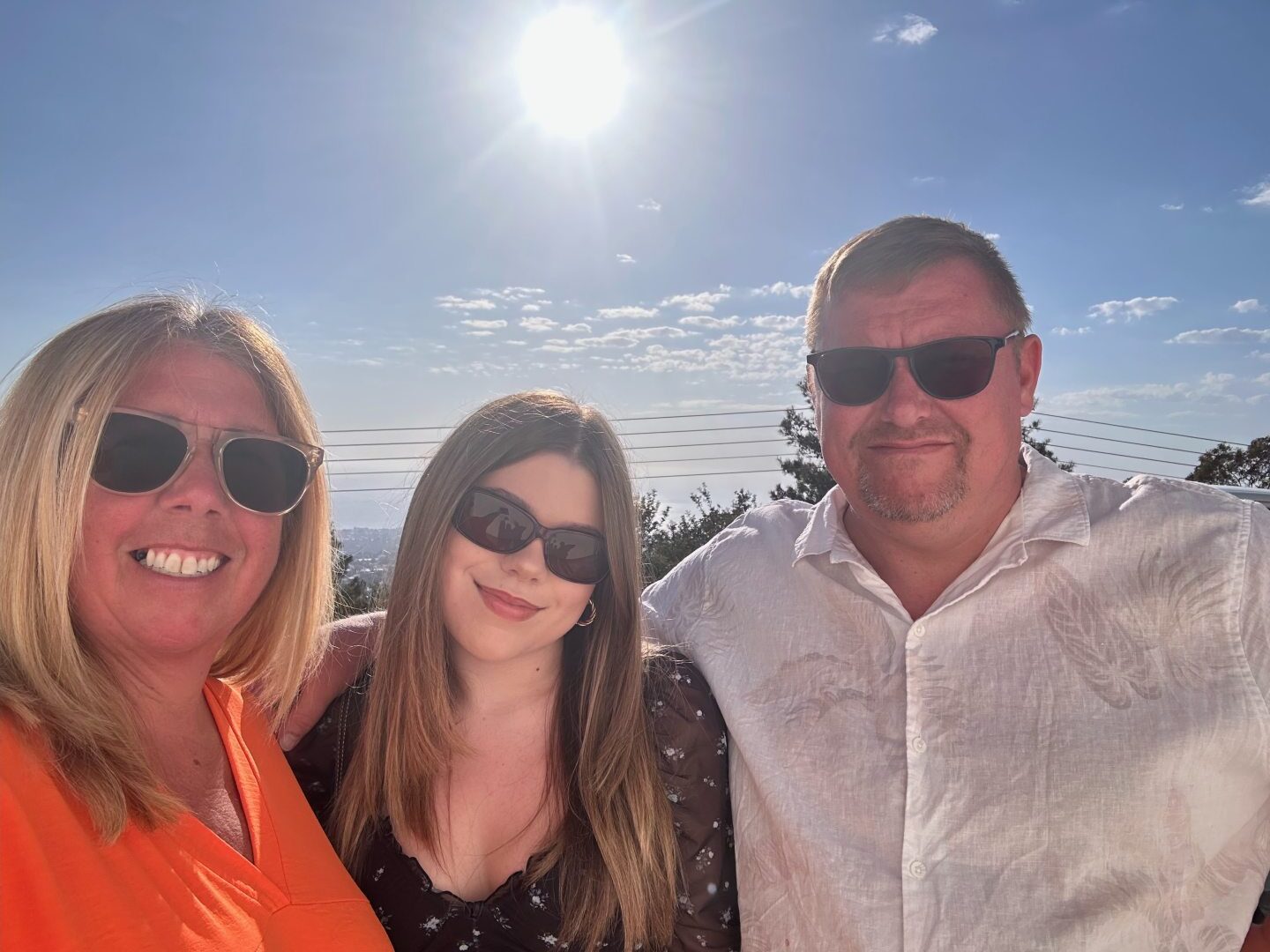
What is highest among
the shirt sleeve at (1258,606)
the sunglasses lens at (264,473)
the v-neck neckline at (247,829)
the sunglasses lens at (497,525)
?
the sunglasses lens at (264,473)

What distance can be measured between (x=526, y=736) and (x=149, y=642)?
1.14m

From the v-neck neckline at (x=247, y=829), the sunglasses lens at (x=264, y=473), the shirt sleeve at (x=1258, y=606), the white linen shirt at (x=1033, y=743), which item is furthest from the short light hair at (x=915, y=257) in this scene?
the v-neck neckline at (x=247, y=829)

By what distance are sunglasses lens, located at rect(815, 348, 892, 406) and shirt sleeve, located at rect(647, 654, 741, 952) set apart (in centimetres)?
101

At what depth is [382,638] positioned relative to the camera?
267cm

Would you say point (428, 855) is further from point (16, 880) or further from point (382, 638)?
point (16, 880)

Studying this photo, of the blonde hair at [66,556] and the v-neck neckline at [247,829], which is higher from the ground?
the blonde hair at [66,556]

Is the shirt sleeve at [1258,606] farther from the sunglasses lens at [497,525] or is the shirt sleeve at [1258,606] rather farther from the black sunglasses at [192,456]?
the black sunglasses at [192,456]

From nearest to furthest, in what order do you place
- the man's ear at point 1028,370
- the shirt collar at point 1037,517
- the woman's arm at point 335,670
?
the shirt collar at point 1037,517 → the woman's arm at point 335,670 → the man's ear at point 1028,370

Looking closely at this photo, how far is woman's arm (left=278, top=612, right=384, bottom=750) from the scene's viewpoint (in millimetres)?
2578

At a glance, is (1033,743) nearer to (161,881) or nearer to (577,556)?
(577,556)

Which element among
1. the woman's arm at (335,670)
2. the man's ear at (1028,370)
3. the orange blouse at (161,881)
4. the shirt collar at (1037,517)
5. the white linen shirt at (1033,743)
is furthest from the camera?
the man's ear at (1028,370)

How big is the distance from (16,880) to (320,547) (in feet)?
3.42

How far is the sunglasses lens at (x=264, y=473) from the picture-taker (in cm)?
199

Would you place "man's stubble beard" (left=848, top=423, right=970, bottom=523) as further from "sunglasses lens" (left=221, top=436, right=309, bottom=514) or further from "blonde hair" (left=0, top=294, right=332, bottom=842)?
"blonde hair" (left=0, top=294, right=332, bottom=842)
